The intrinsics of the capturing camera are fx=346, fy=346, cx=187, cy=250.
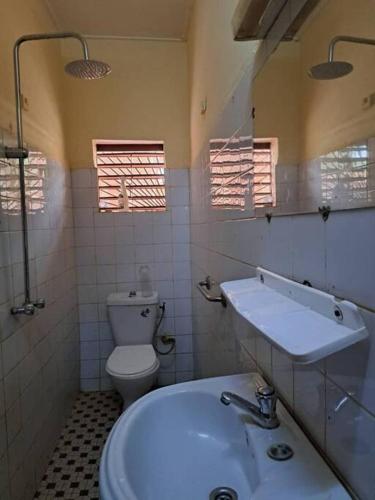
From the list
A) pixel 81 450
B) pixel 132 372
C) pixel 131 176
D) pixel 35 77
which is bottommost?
pixel 81 450

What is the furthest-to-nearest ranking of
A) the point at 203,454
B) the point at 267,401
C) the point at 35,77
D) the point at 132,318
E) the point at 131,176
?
the point at 131,176, the point at 132,318, the point at 35,77, the point at 203,454, the point at 267,401

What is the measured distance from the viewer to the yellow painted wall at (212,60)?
1253 millimetres

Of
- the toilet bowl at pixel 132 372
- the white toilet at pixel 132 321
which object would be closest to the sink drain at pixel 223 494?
the toilet bowl at pixel 132 372

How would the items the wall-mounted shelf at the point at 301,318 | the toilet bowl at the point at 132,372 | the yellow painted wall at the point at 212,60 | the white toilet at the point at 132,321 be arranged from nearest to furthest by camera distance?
the wall-mounted shelf at the point at 301,318, the yellow painted wall at the point at 212,60, the toilet bowl at the point at 132,372, the white toilet at the point at 132,321

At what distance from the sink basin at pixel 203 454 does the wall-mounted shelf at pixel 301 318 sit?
27 cm

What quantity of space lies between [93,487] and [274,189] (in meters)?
1.76

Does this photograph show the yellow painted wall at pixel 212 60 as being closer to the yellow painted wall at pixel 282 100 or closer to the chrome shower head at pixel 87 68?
the yellow painted wall at pixel 282 100

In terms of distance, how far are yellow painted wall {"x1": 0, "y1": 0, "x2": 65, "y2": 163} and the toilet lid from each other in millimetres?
1384

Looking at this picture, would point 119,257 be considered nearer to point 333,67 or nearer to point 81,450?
point 81,450

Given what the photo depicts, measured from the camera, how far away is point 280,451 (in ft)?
2.33

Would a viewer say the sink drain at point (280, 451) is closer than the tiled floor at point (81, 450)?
Yes

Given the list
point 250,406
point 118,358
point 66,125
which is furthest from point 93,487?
point 66,125

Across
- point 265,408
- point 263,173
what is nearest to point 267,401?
point 265,408

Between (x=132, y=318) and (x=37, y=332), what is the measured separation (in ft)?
2.71
